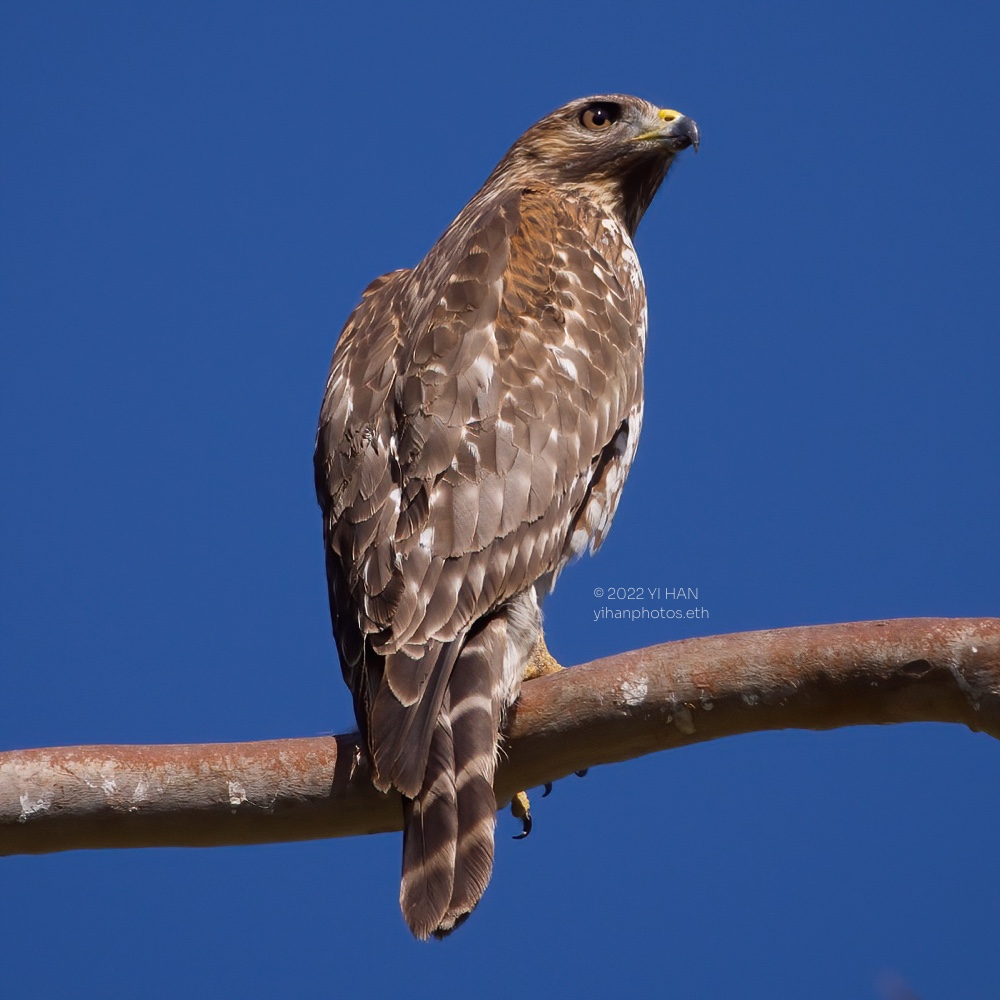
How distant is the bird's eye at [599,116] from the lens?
6117 mm

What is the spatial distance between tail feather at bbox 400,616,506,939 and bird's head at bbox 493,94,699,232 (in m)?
3.00

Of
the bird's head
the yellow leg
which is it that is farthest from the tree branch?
the bird's head

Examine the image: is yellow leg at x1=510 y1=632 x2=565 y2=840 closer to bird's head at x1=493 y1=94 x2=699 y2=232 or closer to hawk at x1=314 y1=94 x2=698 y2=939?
hawk at x1=314 y1=94 x2=698 y2=939

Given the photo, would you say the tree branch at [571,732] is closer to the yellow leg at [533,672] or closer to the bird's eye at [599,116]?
the yellow leg at [533,672]

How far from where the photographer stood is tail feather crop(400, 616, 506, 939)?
3.22m

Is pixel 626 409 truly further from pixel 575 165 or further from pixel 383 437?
pixel 575 165

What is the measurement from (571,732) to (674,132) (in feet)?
10.7

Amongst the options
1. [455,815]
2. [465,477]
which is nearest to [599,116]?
[465,477]

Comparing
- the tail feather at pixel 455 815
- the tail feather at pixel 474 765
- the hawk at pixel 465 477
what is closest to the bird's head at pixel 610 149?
the hawk at pixel 465 477

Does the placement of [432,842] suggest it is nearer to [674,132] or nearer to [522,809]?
[522,809]

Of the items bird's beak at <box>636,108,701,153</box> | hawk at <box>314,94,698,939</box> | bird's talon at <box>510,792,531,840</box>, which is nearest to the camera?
hawk at <box>314,94,698,939</box>

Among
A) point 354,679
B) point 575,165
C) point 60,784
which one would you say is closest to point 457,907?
point 354,679

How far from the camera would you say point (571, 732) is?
140 inches

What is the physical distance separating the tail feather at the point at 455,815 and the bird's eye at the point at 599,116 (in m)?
3.25
